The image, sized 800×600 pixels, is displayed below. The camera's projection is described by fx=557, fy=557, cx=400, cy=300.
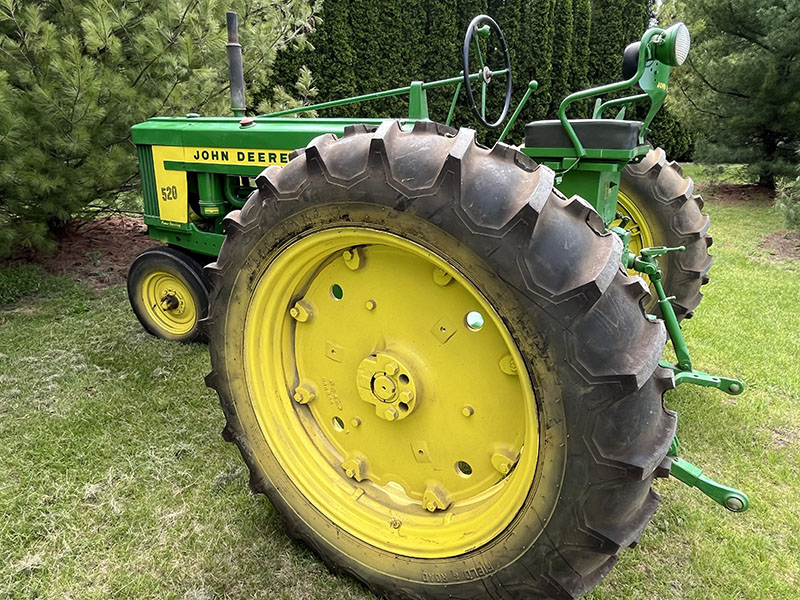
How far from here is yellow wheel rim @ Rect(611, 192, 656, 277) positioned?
3002 mm

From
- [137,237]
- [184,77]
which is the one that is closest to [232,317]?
[184,77]

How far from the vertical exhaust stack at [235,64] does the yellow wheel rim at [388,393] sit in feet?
7.12

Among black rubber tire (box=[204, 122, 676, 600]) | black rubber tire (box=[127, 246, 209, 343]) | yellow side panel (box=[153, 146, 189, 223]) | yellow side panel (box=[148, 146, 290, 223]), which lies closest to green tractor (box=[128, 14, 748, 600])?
black rubber tire (box=[204, 122, 676, 600])

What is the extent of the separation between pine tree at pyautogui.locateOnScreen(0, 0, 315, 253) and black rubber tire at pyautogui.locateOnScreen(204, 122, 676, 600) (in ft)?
9.80

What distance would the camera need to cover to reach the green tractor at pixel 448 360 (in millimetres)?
1165

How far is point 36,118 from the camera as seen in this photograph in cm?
366

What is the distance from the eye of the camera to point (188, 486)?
2.13m

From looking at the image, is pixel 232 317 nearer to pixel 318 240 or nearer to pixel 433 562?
pixel 318 240

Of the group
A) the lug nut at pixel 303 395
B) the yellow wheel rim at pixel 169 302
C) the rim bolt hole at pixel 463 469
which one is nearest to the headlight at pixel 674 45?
the rim bolt hole at pixel 463 469

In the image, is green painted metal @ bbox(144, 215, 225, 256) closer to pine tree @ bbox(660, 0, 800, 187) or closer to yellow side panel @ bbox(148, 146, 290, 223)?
yellow side panel @ bbox(148, 146, 290, 223)

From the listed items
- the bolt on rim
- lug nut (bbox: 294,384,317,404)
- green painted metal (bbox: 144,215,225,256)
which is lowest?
lug nut (bbox: 294,384,317,404)

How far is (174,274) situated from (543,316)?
2.81 m

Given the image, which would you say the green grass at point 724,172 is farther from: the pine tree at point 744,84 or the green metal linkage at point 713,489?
the green metal linkage at point 713,489

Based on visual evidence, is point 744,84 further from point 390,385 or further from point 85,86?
point 390,385
